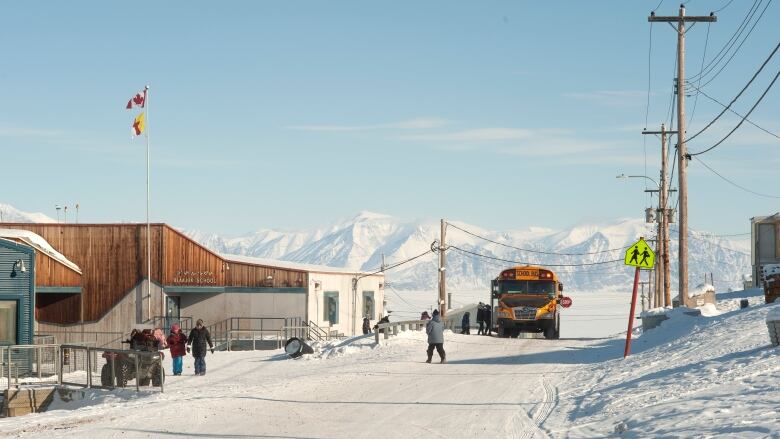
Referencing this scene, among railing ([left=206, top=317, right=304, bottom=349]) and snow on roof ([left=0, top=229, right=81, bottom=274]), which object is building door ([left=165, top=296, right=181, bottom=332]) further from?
snow on roof ([left=0, top=229, right=81, bottom=274])

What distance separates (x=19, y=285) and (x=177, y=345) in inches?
465

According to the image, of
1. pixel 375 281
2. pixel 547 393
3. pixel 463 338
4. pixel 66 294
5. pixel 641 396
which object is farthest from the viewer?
pixel 375 281

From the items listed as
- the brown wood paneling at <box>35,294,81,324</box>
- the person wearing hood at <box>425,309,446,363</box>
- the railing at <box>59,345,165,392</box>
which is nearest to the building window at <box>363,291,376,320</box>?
the brown wood paneling at <box>35,294,81,324</box>

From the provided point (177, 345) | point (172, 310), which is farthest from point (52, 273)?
point (177, 345)

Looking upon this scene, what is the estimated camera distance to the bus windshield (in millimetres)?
48344

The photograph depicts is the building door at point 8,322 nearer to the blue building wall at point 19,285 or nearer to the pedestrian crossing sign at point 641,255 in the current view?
the blue building wall at point 19,285

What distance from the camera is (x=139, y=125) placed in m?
54.2

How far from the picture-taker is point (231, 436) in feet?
55.5

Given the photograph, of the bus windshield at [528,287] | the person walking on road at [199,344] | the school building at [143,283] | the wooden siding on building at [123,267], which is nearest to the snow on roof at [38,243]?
the school building at [143,283]

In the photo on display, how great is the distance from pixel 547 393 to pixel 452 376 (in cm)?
469

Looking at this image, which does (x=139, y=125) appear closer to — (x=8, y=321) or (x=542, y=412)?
(x=8, y=321)

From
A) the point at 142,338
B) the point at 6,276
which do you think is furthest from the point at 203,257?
the point at 142,338

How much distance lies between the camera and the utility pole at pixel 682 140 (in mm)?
38688

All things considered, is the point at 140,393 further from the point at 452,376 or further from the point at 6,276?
the point at 6,276
